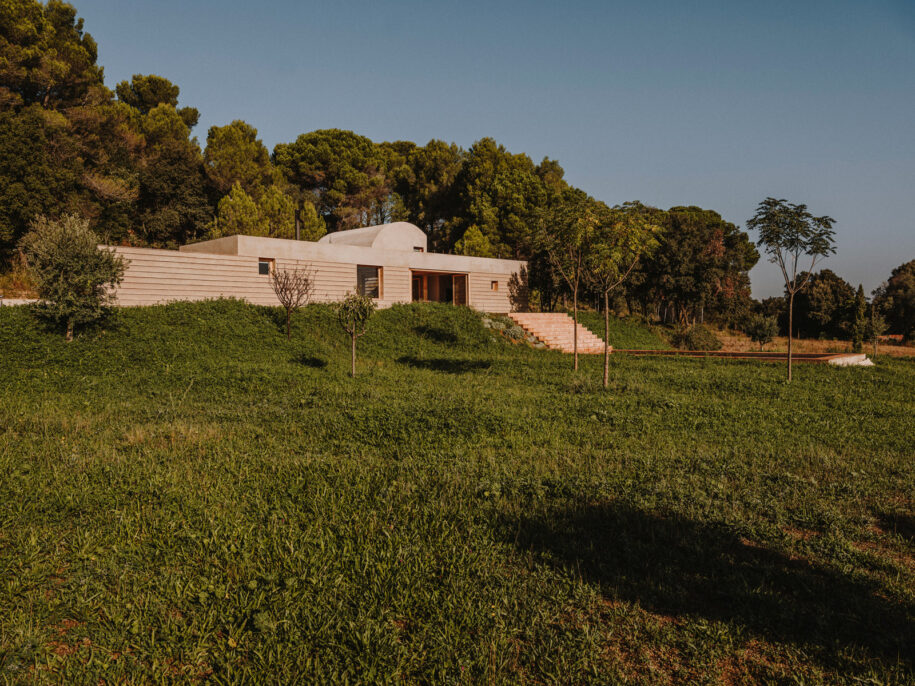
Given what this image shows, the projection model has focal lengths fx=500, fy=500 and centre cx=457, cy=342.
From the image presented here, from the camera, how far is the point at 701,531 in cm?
416

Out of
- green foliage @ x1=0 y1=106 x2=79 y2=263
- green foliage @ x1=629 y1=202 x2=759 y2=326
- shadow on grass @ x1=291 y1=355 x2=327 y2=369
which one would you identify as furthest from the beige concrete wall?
green foliage @ x1=629 y1=202 x2=759 y2=326

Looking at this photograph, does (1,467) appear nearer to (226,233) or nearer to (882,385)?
(882,385)

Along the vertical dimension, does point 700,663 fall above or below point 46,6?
below

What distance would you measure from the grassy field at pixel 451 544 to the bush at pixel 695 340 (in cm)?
1862

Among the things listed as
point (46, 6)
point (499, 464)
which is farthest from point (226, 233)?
point (499, 464)

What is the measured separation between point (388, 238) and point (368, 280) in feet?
8.87

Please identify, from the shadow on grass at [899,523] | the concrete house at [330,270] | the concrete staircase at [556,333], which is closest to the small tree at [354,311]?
the concrete house at [330,270]

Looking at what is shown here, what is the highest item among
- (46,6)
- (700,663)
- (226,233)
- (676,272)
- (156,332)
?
(46,6)

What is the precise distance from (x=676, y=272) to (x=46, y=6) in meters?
37.3

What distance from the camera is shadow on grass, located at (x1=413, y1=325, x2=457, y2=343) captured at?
20875 millimetres

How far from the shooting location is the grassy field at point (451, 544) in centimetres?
265

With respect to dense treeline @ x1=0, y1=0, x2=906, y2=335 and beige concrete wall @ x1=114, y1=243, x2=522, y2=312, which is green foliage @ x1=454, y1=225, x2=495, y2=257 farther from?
beige concrete wall @ x1=114, y1=243, x2=522, y2=312

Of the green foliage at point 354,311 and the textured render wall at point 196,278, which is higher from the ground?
the textured render wall at point 196,278

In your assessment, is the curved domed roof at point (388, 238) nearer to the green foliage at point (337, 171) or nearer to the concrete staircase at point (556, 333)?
the concrete staircase at point (556, 333)
